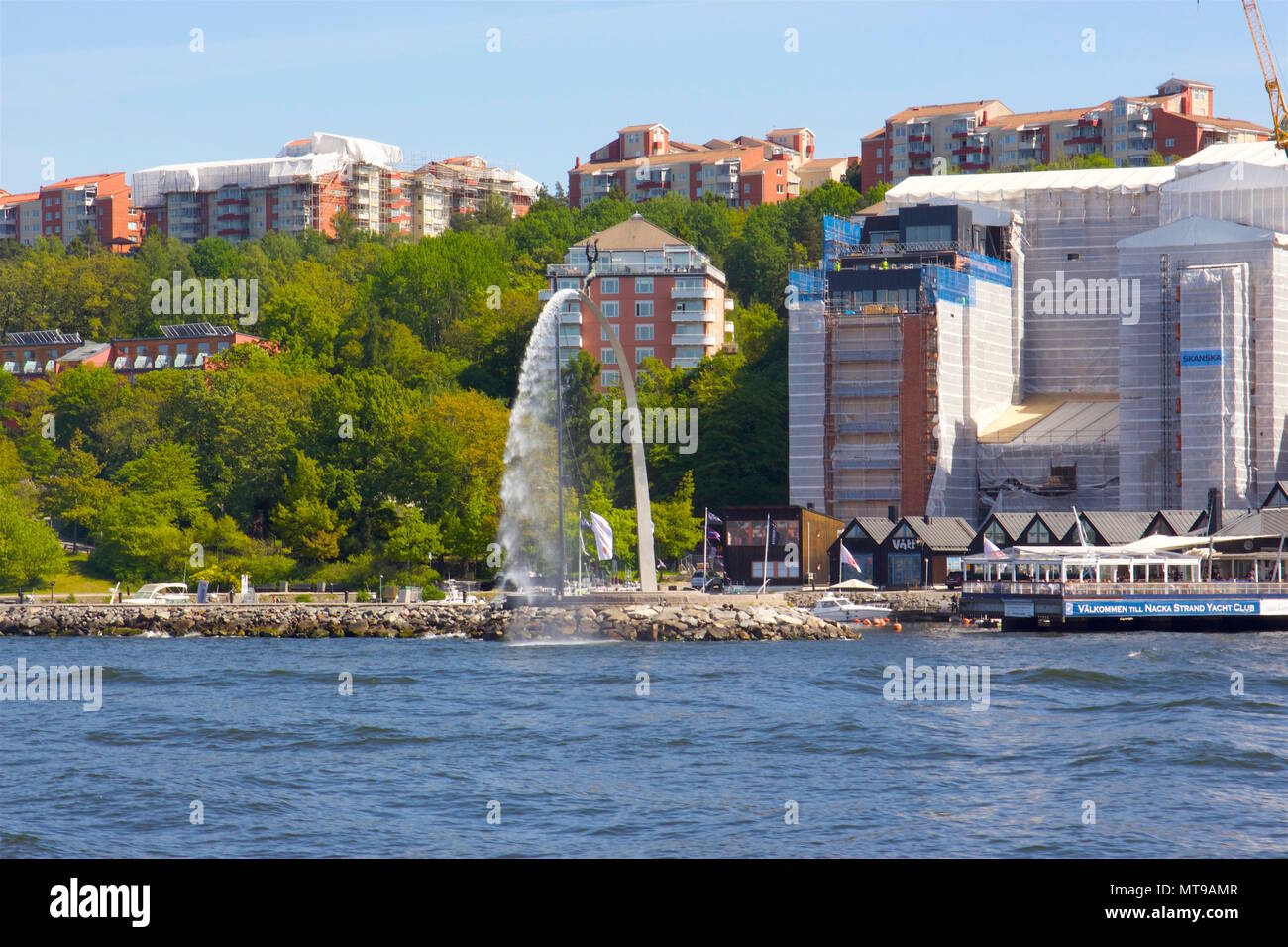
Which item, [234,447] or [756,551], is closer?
[756,551]

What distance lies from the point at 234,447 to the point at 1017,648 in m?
48.9

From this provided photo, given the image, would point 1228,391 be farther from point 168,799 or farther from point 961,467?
point 168,799

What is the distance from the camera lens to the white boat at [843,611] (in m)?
67.9

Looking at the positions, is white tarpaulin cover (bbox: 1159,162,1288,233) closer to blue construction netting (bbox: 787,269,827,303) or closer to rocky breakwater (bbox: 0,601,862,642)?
blue construction netting (bbox: 787,269,827,303)

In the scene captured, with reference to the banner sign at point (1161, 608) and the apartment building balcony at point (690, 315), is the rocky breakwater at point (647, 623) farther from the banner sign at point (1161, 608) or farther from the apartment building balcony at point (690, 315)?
the apartment building balcony at point (690, 315)

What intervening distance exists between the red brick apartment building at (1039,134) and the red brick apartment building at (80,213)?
263ft

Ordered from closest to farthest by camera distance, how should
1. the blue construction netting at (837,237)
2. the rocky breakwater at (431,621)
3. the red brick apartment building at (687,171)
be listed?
the rocky breakwater at (431,621) < the blue construction netting at (837,237) < the red brick apartment building at (687,171)

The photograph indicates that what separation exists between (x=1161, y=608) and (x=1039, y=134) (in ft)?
316

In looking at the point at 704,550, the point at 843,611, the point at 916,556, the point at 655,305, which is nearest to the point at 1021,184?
the point at 655,305

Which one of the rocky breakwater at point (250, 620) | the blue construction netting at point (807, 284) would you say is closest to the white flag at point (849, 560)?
the rocky breakwater at point (250, 620)

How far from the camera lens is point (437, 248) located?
5017 inches

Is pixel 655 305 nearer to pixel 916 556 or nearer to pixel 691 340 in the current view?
pixel 691 340

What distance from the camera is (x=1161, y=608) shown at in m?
62.4
